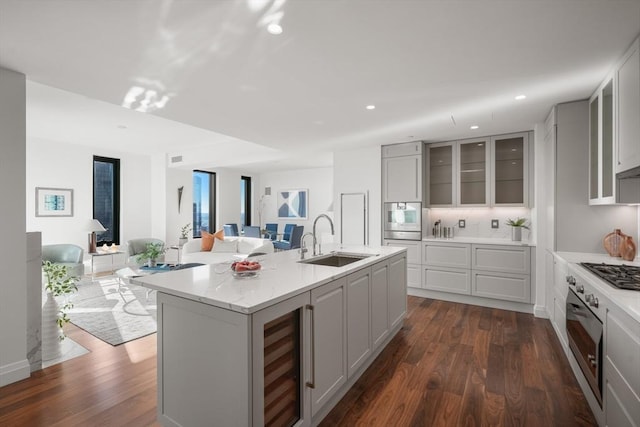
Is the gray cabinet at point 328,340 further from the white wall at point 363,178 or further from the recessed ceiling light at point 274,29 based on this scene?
the white wall at point 363,178

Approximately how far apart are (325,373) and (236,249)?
15.7 feet

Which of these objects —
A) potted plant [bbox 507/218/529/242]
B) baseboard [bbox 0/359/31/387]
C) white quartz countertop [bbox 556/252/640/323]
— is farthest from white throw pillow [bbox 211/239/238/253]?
white quartz countertop [bbox 556/252/640/323]

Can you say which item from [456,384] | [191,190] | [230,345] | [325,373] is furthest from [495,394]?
[191,190]

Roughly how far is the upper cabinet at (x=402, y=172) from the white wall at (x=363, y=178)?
0.12 meters

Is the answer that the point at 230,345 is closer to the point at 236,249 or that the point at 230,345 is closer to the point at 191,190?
the point at 236,249

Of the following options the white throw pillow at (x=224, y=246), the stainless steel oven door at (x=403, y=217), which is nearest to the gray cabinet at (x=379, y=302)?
the stainless steel oven door at (x=403, y=217)

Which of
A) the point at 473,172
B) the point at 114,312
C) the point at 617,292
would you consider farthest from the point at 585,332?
the point at 114,312

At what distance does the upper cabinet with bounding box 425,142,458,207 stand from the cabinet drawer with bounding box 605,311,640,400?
3.20 m

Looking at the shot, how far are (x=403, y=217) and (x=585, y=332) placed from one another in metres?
2.94

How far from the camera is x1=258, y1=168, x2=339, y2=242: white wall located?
350 inches

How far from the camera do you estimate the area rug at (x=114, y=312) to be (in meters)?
3.29

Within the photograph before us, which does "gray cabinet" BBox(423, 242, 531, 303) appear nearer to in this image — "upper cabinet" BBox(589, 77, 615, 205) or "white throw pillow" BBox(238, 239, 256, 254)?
"upper cabinet" BBox(589, 77, 615, 205)

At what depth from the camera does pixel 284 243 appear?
8.05m

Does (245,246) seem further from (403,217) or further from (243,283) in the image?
(243,283)
